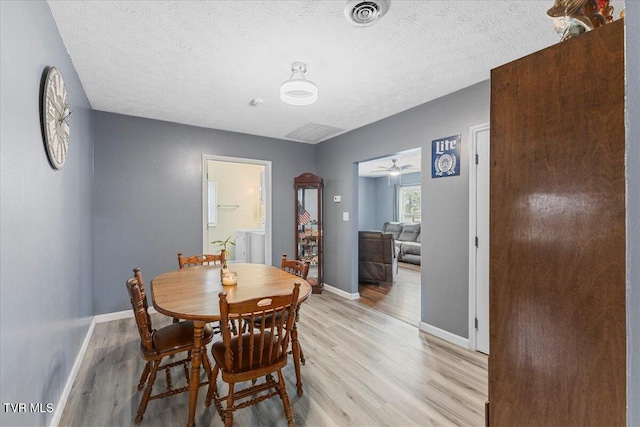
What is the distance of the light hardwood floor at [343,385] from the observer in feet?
5.86

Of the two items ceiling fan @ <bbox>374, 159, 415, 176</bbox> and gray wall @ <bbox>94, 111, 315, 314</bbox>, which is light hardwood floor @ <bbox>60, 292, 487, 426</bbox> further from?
ceiling fan @ <bbox>374, 159, 415, 176</bbox>

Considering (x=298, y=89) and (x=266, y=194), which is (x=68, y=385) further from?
(x=266, y=194)

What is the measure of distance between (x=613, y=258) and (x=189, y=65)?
2757mm

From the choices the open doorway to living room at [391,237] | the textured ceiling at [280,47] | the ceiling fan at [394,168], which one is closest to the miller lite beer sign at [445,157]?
the open doorway to living room at [391,237]

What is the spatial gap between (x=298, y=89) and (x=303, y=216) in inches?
111

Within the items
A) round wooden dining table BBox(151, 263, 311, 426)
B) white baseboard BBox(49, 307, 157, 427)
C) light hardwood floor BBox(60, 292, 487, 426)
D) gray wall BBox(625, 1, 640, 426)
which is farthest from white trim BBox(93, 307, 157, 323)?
gray wall BBox(625, 1, 640, 426)

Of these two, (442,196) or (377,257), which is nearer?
(442,196)

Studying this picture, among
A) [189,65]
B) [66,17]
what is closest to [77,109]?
[66,17]

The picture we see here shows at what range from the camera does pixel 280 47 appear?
81.0 inches

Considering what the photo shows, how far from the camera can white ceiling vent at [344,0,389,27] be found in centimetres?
161

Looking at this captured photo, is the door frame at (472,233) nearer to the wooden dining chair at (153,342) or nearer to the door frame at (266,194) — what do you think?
the wooden dining chair at (153,342)

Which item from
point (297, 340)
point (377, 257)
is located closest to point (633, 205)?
point (297, 340)

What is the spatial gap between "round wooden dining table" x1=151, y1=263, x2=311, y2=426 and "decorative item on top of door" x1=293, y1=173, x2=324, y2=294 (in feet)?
6.32

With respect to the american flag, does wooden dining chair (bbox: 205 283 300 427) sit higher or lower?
lower
